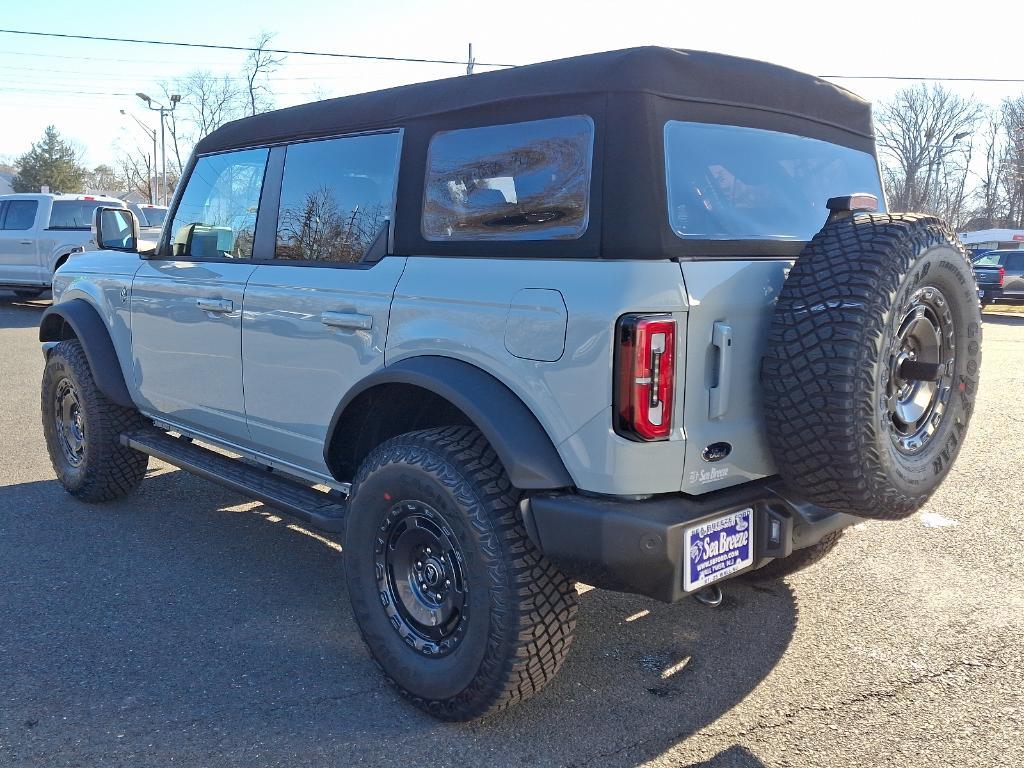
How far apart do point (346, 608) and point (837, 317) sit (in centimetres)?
235

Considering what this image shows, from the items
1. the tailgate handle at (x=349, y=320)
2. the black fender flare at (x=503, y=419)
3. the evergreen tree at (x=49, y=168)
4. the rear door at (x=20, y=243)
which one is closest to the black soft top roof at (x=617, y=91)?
the tailgate handle at (x=349, y=320)

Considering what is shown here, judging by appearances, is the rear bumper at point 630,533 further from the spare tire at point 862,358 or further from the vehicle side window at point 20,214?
the vehicle side window at point 20,214

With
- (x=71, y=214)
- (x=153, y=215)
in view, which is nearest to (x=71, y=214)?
(x=71, y=214)

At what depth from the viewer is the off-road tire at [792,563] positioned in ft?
12.3

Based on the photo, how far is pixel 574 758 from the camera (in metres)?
2.71

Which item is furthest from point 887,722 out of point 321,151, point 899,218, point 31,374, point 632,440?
point 31,374

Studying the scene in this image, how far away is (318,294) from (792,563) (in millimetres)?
2292

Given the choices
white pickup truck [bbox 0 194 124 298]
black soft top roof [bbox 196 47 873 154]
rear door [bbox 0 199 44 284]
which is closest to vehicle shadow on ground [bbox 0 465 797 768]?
black soft top roof [bbox 196 47 873 154]

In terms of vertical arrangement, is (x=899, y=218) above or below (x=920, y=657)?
above

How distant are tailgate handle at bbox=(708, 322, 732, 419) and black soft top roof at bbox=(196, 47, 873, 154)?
0.76 meters

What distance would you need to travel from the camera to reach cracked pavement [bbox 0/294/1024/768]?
2.77 metres

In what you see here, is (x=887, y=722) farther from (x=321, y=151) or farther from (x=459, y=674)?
(x=321, y=151)

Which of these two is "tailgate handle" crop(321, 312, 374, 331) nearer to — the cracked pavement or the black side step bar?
the black side step bar

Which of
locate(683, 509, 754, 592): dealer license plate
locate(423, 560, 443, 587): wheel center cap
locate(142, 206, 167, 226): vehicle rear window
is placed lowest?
locate(423, 560, 443, 587): wheel center cap
